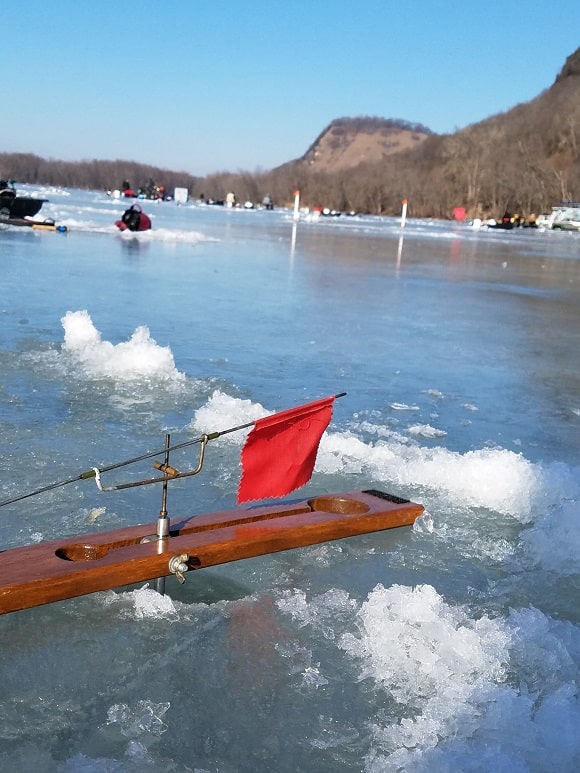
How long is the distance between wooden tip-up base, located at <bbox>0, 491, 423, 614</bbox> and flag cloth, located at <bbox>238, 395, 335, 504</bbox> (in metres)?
0.18

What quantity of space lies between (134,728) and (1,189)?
2577 centimetres

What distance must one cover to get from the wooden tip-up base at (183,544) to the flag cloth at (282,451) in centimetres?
18

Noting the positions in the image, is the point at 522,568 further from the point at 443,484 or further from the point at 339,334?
the point at 339,334

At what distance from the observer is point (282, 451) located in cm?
409

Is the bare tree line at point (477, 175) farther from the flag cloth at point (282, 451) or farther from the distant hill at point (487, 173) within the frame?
the flag cloth at point (282, 451)

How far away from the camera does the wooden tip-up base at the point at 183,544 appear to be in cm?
322

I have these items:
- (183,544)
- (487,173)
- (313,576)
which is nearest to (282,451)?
(313,576)

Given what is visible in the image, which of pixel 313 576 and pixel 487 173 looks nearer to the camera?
pixel 313 576

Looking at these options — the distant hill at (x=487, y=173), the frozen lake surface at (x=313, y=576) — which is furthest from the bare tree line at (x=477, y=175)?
the frozen lake surface at (x=313, y=576)

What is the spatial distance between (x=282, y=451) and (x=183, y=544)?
74 centimetres

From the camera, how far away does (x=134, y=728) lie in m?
2.68

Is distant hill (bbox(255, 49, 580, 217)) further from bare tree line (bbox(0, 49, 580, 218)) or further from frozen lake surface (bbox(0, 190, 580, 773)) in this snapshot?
frozen lake surface (bbox(0, 190, 580, 773))

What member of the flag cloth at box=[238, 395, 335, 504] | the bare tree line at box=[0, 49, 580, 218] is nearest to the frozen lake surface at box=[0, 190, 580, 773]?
the flag cloth at box=[238, 395, 335, 504]

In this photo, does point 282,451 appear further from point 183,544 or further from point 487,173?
point 487,173
